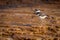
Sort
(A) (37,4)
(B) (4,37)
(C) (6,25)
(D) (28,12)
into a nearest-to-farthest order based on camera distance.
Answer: (B) (4,37) → (C) (6,25) → (D) (28,12) → (A) (37,4)

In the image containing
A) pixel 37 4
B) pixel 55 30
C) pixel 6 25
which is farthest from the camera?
pixel 37 4

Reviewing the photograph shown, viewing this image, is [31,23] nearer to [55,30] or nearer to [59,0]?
[55,30]

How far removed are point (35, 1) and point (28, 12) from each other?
2.75ft

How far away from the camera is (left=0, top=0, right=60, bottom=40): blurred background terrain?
1.98 metres

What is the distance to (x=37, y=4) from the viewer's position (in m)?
3.45

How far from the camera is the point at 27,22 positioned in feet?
7.89

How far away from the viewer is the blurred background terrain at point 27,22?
1975mm

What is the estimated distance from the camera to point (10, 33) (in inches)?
80.1

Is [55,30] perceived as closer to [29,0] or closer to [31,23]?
[31,23]

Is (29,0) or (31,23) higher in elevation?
(29,0)

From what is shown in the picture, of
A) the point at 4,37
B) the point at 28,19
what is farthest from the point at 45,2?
the point at 4,37

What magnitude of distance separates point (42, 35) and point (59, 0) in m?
1.93

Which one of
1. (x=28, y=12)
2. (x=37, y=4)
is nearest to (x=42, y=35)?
(x=28, y=12)

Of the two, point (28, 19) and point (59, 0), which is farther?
point (59, 0)
